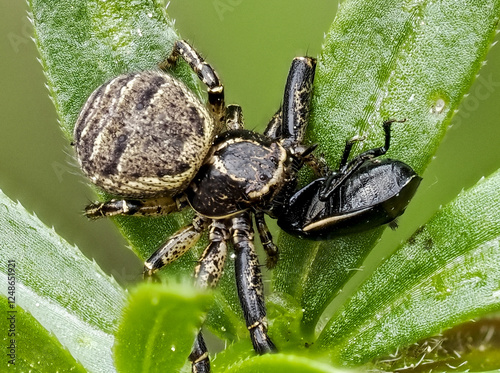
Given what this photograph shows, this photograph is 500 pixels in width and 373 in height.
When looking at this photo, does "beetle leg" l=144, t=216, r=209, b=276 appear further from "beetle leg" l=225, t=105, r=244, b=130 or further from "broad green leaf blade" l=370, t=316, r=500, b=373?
"broad green leaf blade" l=370, t=316, r=500, b=373

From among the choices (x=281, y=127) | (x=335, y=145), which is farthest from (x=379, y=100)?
(x=281, y=127)

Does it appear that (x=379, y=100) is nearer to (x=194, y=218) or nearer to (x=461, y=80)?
(x=461, y=80)

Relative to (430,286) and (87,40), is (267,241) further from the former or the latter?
(87,40)

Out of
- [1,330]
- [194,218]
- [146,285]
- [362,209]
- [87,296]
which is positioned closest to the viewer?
[146,285]

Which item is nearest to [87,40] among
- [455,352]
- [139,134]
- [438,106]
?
[139,134]

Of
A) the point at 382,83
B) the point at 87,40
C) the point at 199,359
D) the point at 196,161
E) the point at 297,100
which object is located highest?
the point at 297,100

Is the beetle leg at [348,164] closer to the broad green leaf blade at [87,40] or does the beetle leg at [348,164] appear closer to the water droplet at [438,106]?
the water droplet at [438,106]
